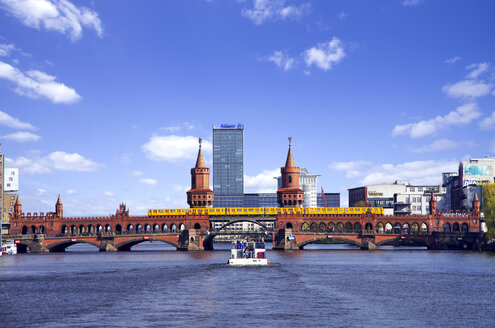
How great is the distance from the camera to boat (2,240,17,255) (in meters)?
172

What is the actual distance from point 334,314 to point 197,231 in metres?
124

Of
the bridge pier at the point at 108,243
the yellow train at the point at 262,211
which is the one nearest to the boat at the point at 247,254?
the yellow train at the point at 262,211

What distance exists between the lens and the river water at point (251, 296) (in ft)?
193

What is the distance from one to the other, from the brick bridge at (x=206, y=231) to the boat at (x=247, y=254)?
5066cm

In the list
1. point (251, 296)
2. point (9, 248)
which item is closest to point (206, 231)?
point (9, 248)

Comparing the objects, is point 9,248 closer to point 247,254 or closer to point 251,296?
point 247,254

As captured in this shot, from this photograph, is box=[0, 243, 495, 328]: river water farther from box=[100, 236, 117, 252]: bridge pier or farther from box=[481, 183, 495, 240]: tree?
box=[100, 236, 117, 252]: bridge pier

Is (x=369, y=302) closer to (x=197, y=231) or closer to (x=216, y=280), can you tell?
(x=216, y=280)

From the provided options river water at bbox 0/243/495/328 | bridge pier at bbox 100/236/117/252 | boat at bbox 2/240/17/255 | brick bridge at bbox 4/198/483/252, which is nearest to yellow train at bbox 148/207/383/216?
brick bridge at bbox 4/198/483/252

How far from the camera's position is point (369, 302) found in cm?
6938

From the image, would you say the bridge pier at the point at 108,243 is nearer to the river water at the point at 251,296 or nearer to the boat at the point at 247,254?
the boat at the point at 247,254

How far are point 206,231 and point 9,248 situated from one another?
179 feet

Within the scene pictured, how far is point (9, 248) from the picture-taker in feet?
574

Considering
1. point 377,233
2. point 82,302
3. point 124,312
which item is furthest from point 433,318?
point 377,233
